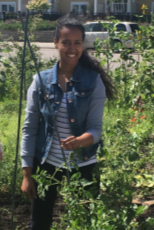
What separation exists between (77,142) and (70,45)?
1.88ft

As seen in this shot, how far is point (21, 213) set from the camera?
3.12m

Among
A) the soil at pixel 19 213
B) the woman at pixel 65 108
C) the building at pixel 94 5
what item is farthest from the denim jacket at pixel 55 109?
the building at pixel 94 5

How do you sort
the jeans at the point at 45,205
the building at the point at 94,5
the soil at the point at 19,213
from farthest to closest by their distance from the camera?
1. the building at the point at 94,5
2. the soil at the point at 19,213
3. the jeans at the point at 45,205

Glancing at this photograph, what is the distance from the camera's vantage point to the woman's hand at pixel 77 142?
6.34 ft

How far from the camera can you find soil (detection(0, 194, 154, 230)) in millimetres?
2950

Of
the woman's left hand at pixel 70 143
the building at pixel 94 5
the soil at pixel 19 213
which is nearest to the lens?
the woman's left hand at pixel 70 143

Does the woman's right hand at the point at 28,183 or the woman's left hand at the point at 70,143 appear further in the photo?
the woman's right hand at the point at 28,183

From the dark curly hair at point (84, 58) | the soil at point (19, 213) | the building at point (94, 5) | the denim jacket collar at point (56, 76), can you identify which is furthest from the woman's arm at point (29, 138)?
the building at point (94, 5)

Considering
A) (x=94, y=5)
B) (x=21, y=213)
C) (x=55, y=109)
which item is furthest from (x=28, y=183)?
(x=94, y=5)

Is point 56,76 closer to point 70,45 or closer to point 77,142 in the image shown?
point 70,45

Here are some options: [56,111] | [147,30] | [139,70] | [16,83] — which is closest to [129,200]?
[56,111]

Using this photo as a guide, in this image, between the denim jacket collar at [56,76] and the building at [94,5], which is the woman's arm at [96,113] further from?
the building at [94,5]

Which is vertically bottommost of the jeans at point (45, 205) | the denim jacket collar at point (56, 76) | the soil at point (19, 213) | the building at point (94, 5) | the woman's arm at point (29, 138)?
the soil at point (19, 213)

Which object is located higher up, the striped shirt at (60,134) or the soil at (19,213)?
the striped shirt at (60,134)
